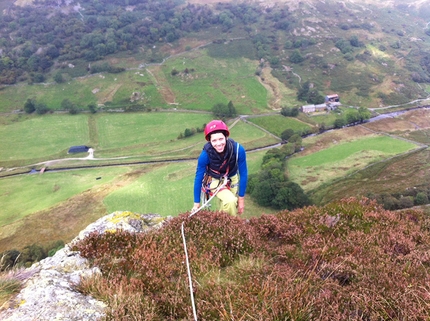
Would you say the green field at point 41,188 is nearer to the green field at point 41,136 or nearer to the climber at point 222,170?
the green field at point 41,136

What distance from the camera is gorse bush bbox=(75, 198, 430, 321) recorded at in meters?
4.45

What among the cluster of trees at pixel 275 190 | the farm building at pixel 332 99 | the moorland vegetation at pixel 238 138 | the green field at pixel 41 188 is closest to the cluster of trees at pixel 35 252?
the moorland vegetation at pixel 238 138

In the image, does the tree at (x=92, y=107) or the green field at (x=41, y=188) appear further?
the tree at (x=92, y=107)

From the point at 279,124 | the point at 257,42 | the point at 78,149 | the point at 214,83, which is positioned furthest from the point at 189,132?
the point at 257,42

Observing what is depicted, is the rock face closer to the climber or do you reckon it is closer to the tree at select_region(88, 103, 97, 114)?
the climber

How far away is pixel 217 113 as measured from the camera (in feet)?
333

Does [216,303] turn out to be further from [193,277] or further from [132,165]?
[132,165]

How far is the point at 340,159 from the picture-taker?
71.9m

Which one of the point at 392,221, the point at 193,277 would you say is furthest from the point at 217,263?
the point at 392,221

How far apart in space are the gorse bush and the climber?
103 centimetres

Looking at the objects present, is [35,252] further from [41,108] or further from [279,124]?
[41,108]

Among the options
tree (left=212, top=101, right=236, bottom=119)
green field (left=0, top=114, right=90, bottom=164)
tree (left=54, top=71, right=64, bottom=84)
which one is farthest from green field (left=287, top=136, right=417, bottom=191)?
tree (left=54, top=71, right=64, bottom=84)

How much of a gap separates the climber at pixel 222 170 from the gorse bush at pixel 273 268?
103 centimetres

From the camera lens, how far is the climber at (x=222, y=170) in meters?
8.13
